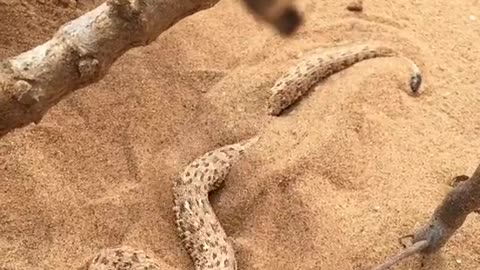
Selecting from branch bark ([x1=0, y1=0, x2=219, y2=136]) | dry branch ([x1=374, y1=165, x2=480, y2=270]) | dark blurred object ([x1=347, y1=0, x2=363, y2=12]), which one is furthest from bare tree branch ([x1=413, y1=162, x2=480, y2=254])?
dark blurred object ([x1=347, y1=0, x2=363, y2=12])

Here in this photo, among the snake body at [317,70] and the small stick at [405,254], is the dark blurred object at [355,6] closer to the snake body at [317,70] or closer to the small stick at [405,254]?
the snake body at [317,70]

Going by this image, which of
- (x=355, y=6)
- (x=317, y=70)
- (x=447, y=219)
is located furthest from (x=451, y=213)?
(x=355, y=6)

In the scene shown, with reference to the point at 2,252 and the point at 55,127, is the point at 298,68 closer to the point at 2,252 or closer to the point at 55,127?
the point at 55,127

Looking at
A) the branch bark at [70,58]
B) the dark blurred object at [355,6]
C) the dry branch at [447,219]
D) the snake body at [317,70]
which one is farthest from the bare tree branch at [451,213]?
A: the dark blurred object at [355,6]

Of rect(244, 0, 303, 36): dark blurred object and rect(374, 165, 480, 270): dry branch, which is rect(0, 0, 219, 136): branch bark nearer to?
rect(244, 0, 303, 36): dark blurred object

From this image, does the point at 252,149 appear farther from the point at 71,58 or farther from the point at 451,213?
the point at 71,58

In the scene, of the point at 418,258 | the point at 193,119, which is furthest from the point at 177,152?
the point at 418,258
